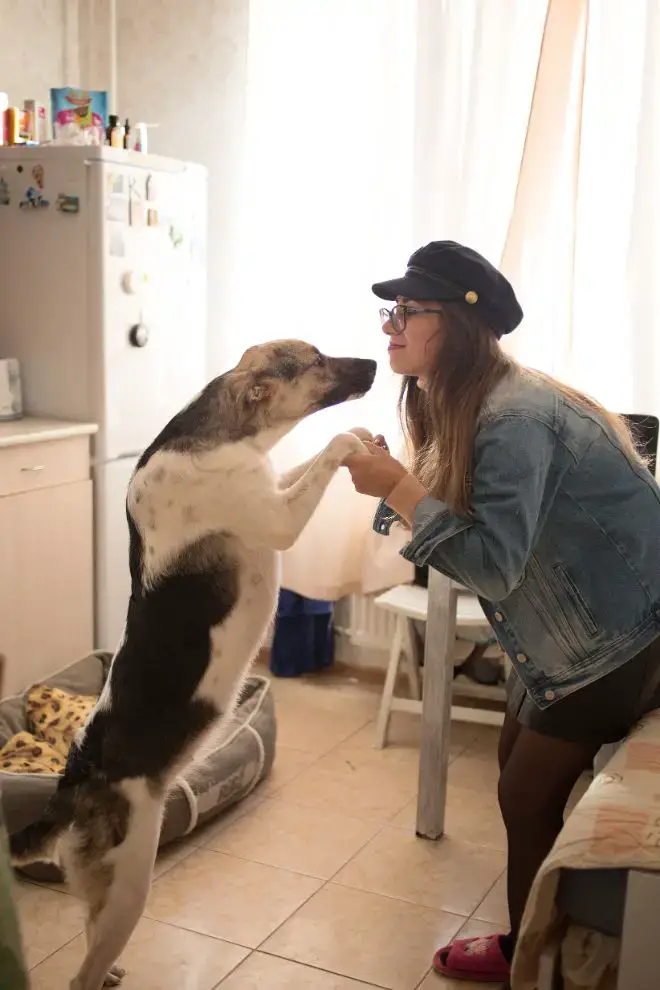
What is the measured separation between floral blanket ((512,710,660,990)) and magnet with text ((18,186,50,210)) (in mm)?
2560

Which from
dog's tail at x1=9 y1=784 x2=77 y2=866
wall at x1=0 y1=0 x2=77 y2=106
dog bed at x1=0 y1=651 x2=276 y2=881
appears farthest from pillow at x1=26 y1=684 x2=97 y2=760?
wall at x1=0 y1=0 x2=77 y2=106

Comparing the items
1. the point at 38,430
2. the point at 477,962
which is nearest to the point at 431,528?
the point at 477,962

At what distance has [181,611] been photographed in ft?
5.89

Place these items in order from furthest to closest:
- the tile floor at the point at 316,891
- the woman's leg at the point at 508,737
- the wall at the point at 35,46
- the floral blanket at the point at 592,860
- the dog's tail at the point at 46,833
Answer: the wall at the point at 35,46 < the tile floor at the point at 316,891 < the woman's leg at the point at 508,737 < the dog's tail at the point at 46,833 < the floral blanket at the point at 592,860

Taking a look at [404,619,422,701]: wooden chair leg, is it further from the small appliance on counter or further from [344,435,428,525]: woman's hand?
[344,435,428,525]: woman's hand

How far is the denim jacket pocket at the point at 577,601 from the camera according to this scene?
170 cm

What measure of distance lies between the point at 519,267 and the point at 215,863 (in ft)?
6.29

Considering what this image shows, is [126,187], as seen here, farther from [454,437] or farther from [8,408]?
[454,437]

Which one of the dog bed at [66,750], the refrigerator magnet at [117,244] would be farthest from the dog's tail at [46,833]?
the refrigerator magnet at [117,244]

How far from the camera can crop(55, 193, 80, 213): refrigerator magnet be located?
323 centimetres

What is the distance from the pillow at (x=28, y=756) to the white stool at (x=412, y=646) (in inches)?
41.2

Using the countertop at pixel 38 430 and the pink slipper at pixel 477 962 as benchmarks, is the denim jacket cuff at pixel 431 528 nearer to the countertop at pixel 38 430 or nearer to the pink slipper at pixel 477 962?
the pink slipper at pixel 477 962

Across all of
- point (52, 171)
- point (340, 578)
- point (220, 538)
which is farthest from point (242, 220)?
point (220, 538)

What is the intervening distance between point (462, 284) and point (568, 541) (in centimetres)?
46
